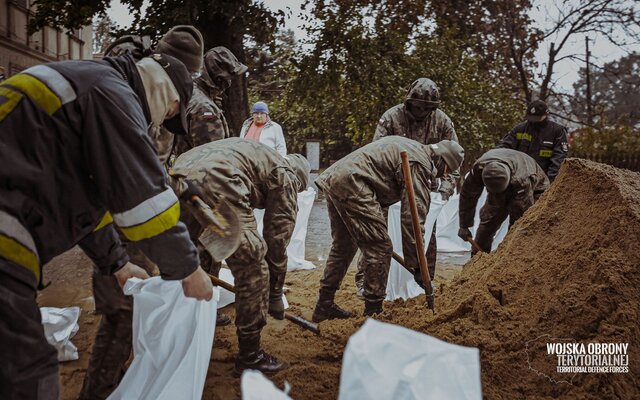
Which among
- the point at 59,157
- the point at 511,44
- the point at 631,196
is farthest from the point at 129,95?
the point at 511,44

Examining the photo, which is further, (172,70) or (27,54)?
(27,54)

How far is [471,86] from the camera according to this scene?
36.4 feet

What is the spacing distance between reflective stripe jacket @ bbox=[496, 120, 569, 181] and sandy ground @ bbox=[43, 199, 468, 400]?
5.11ft

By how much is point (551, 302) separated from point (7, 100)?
2.63 meters

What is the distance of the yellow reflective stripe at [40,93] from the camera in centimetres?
156

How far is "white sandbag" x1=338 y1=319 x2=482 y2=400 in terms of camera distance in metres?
1.08

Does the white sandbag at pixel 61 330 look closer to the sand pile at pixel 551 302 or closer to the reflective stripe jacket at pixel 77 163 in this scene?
the sand pile at pixel 551 302

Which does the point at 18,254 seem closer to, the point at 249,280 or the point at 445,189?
the point at 249,280

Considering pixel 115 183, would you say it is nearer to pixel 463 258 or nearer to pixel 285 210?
pixel 285 210

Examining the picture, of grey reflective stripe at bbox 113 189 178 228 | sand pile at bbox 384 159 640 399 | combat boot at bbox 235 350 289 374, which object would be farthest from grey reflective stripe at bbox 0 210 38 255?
sand pile at bbox 384 159 640 399

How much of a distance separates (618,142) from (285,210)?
1362 cm

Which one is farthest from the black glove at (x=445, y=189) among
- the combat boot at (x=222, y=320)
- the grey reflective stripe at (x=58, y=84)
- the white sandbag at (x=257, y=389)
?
the white sandbag at (x=257, y=389)

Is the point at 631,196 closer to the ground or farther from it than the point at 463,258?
farther from it

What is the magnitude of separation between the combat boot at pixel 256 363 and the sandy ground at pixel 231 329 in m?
0.08
